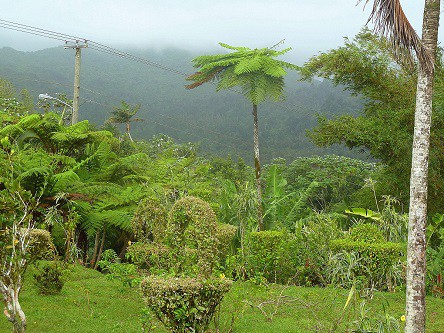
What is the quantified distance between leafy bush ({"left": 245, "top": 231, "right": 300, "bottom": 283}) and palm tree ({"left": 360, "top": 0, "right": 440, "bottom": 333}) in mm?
4207

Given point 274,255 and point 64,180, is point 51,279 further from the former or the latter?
point 274,255

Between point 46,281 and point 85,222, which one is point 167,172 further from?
point 46,281

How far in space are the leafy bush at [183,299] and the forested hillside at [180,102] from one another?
40029mm

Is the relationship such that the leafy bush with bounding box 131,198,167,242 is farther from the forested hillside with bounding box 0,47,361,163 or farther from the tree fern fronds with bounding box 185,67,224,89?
the forested hillside with bounding box 0,47,361,163

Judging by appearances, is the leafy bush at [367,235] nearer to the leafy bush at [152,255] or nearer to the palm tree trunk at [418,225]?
the palm tree trunk at [418,225]

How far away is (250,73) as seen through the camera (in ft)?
39.6

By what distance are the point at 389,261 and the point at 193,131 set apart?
6833 centimetres

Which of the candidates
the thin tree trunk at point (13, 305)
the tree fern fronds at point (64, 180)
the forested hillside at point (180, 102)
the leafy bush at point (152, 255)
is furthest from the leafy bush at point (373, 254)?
the forested hillside at point (180, 102)

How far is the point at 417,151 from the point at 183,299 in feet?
9.29

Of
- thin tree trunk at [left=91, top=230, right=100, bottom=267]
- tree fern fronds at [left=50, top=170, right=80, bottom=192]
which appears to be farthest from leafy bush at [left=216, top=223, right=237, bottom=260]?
thin tree trunk at [left=91, top=230, right=100, bottom=267]

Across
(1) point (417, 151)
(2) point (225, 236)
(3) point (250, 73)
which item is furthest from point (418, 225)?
(3) point (250, 73)

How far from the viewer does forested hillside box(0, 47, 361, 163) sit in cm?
6155

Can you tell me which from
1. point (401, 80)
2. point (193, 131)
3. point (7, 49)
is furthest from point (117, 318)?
point (7, 49)

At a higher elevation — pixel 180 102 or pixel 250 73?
pixel 250 73
